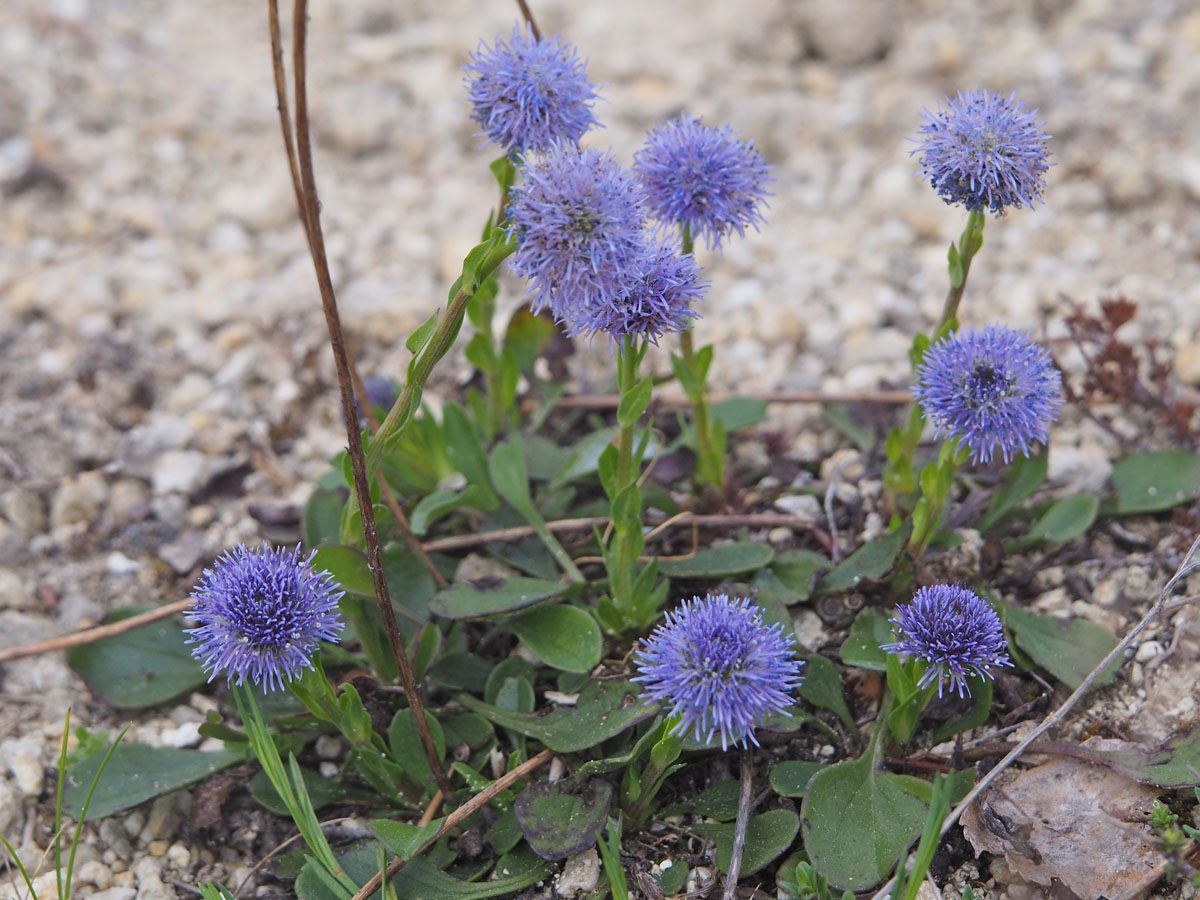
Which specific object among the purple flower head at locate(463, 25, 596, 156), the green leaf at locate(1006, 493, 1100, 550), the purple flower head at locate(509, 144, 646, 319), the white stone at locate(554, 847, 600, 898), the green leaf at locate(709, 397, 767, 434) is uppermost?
the purple flower head at locate(463, 25, 596, 156)

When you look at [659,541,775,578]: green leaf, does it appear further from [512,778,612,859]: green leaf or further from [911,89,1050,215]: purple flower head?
[911,89,1050,215]: purple flower head

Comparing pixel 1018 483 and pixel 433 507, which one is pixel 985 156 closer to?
pixel 1018 483

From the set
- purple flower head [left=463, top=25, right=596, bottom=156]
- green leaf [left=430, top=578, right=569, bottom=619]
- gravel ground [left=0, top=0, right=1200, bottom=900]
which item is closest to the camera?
purple flower head [left=463, top=25, right=596, bottom=156]

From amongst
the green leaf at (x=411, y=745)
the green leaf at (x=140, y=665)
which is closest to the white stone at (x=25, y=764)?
the green leaf at (x=140, y=665)

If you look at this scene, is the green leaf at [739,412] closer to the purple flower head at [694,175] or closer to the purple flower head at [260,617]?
the purple flower head at [694,175]

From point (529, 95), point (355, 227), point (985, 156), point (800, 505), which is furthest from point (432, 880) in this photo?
point (355, 227)

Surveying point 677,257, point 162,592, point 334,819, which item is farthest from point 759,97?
point 334,819

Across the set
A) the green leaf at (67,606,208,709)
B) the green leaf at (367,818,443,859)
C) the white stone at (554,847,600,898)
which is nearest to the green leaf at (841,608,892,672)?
the white stone at (554,847,600,898)
